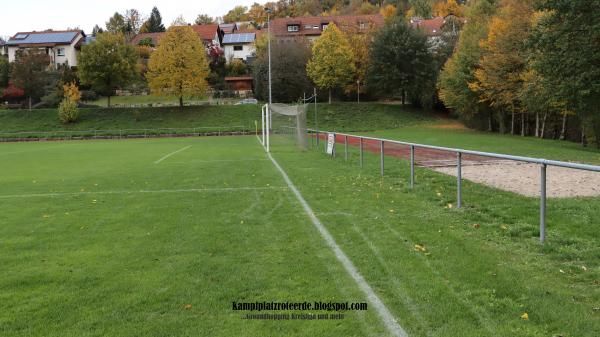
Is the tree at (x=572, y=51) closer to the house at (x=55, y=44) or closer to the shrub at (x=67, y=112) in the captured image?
the shrub at (x=67, y=112)

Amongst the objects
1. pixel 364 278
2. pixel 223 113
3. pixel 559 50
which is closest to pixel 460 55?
pixel 559 50

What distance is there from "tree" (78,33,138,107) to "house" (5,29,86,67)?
28.4 m

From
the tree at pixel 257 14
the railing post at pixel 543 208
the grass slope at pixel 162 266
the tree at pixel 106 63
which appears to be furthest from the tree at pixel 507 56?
the tree at pixel 257 14

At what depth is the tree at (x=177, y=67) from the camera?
53562 millimetres

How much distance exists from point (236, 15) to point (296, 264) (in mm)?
138029

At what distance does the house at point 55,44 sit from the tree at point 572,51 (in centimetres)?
7701

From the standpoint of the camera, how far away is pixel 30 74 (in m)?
62.7

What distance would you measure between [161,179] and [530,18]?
32.0 m

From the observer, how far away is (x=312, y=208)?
8438 mm

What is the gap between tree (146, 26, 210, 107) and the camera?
176ft

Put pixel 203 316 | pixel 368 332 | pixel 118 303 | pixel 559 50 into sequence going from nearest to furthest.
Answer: pixel 368 332 < pixel 203 316 < pixel 118 303 < pixel 559 50

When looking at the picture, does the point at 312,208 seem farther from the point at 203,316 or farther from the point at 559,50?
the point at 559,50

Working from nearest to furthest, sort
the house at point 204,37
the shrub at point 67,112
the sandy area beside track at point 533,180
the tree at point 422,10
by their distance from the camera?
the sandy area beside track at point 533,180
the shrub at point 67,112
the house at point 204,37
the tree at point 422,10

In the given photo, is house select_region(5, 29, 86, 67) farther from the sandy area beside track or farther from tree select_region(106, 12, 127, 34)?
the sandy area beside track
